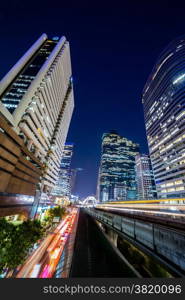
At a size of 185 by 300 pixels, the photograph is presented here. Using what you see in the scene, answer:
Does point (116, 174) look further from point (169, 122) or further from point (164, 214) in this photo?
point (164, 214)

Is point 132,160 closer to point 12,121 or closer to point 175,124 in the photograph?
point 175,124

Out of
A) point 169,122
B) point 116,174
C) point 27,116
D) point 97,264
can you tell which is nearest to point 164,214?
point 97,264

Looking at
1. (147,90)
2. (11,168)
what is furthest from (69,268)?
(147,90)

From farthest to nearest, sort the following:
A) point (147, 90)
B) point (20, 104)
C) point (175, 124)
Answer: point (147, 90)
point (175, 124)
point (20, 104)

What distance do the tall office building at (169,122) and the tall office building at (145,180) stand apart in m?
67.9

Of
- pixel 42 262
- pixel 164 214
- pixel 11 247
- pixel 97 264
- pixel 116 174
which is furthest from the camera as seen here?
pixel 116 174

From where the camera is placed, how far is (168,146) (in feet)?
215

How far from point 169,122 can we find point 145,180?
88.2 meters

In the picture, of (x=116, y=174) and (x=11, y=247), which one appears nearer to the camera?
(x=11, y=247)

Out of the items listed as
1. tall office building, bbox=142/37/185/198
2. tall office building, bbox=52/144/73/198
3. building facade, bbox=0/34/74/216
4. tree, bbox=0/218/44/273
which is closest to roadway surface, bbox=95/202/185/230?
tree, bbox=0/218/44/273

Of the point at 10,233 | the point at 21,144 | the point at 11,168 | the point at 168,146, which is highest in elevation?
the point at 168,146

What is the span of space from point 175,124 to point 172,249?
237 ft

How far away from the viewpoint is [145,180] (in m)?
135

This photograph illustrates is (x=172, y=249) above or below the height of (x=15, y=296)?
above
